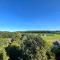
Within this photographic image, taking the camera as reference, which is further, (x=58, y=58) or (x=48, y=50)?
(x=58, y=58)

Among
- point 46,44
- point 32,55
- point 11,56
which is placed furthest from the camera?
point 11,56

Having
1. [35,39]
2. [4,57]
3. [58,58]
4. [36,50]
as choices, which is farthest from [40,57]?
[58,58]

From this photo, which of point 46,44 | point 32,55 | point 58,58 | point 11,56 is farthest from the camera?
point 58,58

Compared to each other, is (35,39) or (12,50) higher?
(35,39)

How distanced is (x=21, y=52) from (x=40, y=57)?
331cm

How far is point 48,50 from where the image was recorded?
27.2 meters

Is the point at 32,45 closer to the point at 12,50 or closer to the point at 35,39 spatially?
the point at 35,39

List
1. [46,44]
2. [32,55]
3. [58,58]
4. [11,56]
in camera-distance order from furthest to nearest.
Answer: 1. [58,58]
2. [11,56]
3. [46,44]
4. [32,55]

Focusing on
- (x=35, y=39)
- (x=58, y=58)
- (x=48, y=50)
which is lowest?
(x=58, y=58)

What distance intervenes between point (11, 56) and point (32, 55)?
5521mm

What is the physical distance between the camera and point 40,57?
2520 cm

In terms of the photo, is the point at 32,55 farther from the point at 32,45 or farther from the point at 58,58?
the point at 58,58

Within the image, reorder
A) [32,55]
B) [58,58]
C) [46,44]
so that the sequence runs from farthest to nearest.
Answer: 1. [58,58]
2. [46,44]
3. [32,55]

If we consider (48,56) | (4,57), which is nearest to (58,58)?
(48,56)
